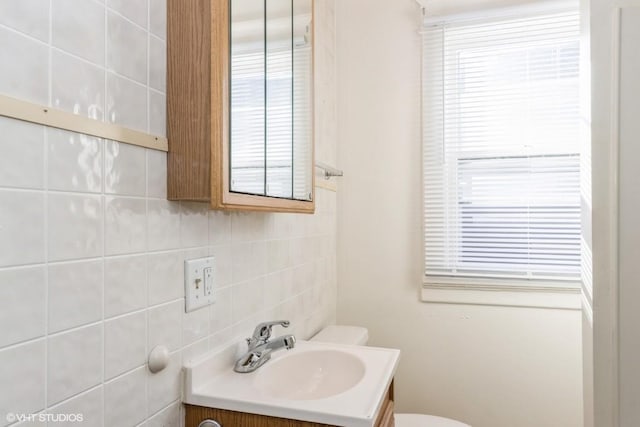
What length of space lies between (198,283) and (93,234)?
1.14ft

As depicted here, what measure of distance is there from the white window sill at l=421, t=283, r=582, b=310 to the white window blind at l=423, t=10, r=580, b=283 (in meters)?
0.06

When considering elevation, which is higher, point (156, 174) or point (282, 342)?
point (156, 174)

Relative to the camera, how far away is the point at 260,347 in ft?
4.17

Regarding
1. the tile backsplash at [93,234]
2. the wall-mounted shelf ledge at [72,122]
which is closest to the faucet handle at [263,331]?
the tile backsplash at [93,234]

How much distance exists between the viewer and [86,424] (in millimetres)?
793

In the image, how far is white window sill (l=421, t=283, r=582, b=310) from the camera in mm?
1945

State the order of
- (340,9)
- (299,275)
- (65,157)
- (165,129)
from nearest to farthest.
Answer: (65,157) < (165,129) < (299,275) < (340,9)

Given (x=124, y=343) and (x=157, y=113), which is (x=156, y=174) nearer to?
(x=157, y=113)

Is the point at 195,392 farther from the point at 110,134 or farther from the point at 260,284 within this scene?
the point at 110,134

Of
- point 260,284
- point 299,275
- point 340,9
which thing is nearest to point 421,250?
point 299,275

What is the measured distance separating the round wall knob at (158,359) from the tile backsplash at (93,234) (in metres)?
0.02

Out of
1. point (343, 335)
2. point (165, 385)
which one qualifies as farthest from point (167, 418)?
point (343, 335)

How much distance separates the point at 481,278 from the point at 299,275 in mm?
908

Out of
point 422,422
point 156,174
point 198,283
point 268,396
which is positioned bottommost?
point 422,422
